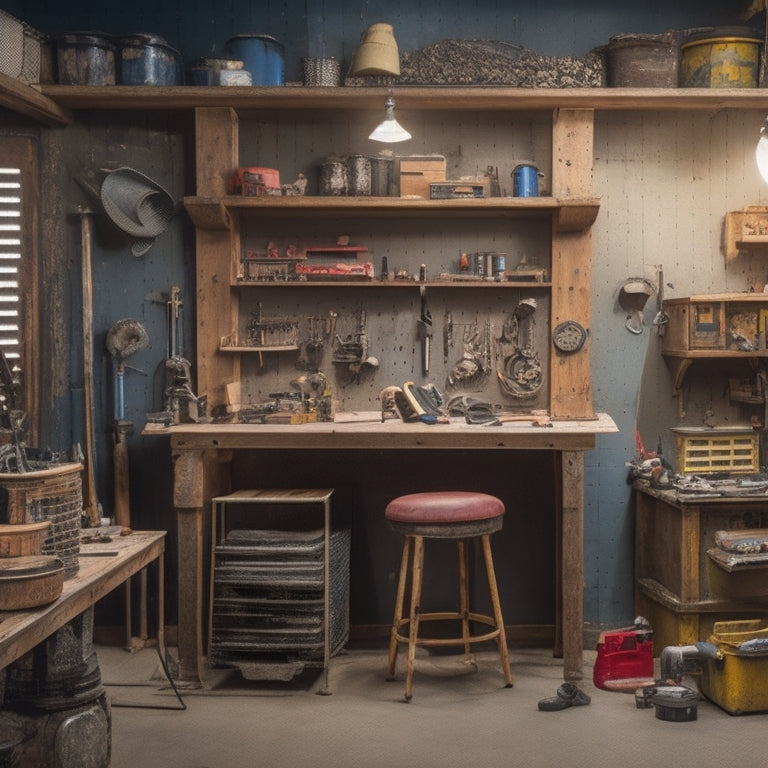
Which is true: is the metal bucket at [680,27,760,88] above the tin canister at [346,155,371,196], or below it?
above

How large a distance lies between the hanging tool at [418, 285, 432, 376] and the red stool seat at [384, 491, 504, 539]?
96cm

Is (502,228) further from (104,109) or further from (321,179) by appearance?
(104,109)

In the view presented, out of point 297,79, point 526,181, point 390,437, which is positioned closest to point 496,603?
point 390,437

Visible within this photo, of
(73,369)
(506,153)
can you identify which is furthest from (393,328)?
(73,369)

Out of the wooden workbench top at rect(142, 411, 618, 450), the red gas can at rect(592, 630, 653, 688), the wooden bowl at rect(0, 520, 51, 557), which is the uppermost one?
the wooden workbench top at rect(142, 411, 618, 450)

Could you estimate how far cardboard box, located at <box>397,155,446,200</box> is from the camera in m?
4.43

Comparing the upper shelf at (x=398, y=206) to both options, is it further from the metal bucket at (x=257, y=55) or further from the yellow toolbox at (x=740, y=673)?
the yellow toolbox at (x=740, y=673)

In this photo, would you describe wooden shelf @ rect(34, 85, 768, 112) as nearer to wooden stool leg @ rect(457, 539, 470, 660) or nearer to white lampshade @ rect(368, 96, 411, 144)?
white lampshade @ rect(368, 96, 411, 144)

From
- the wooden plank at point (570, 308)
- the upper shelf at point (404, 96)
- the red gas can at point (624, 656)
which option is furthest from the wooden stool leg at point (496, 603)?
the upper shelf at point (404, 96)

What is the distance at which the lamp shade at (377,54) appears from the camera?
425cm

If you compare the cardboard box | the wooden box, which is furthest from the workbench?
the cardboard box

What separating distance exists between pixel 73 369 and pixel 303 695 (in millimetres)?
1920

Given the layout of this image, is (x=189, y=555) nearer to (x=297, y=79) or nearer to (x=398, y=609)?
(x=398, y=609)

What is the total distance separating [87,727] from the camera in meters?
2.78
